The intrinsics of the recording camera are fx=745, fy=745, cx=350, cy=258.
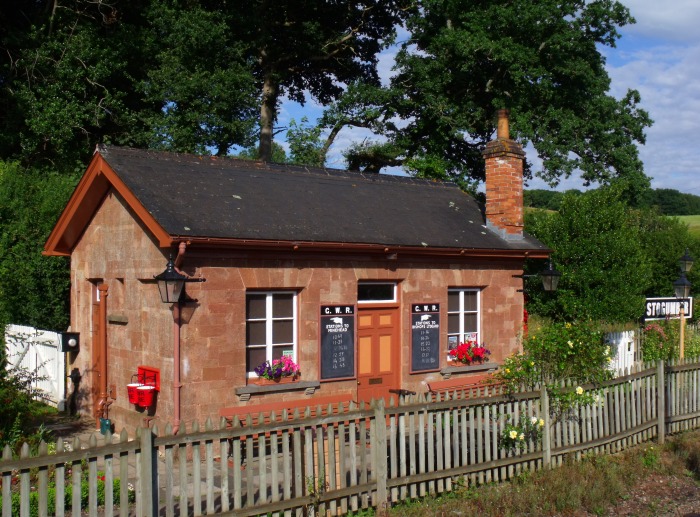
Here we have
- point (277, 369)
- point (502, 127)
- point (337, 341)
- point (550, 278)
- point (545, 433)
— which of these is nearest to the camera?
point (545, 433)

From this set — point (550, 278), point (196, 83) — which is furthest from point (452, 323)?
point (196, 83)

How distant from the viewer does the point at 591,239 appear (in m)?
16.3

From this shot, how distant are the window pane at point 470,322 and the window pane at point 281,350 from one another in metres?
4.14

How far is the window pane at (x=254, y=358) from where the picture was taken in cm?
1161

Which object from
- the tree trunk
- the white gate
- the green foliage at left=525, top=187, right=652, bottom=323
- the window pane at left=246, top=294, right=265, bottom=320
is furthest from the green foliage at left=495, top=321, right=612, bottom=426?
the tree trunk

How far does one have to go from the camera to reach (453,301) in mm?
14430

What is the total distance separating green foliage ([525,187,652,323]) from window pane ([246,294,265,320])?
7574 millimetres

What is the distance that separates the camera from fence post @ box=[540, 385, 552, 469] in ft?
31.7

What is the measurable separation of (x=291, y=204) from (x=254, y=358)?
A: 2.88 metres

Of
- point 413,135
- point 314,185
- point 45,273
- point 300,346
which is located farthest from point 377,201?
point 413,135

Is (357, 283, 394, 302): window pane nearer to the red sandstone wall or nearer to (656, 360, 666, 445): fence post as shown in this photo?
the red sandstone wall

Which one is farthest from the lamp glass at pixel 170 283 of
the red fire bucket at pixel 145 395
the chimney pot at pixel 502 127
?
the chimney pot at pixel 502 127

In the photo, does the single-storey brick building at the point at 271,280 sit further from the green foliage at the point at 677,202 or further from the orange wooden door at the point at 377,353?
the green foliage at the point at 677,202

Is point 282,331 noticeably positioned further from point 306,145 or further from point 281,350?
point 306,145
